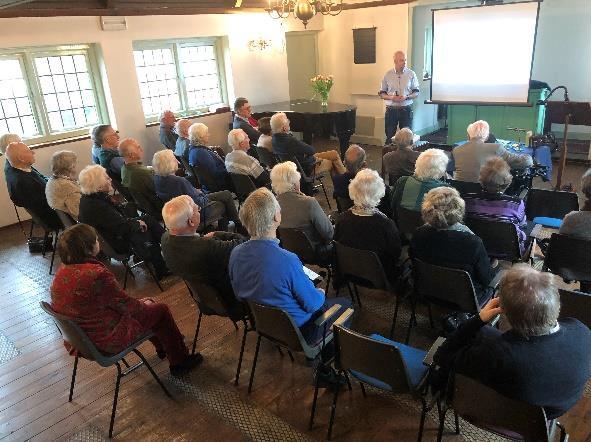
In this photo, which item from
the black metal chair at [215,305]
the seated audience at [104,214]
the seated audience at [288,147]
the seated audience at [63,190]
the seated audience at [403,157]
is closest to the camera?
the black metal chair at [215,305]

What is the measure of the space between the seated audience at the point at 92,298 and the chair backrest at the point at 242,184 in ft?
7.92

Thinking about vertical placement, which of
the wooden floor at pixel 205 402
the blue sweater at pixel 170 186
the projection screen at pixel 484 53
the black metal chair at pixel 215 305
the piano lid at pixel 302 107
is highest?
the projection screen at pixel 484 53

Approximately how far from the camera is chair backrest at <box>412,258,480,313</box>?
2553 millimetres

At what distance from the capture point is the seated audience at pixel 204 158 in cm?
516

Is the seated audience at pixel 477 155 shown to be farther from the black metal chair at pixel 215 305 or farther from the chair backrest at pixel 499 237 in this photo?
the black metal chair at pixel 215 305

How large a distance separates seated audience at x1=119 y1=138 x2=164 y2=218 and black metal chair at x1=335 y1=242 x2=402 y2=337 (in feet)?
7.22

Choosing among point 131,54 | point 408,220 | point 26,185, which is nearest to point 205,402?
point 408,220

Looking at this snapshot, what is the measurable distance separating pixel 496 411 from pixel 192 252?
1807mm

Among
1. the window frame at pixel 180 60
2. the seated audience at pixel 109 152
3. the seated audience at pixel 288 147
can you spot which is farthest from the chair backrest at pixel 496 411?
the window frame at pixel 180 60

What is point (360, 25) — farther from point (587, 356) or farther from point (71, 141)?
point (587, 356)

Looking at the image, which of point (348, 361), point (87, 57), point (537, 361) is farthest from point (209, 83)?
point (537, 361)

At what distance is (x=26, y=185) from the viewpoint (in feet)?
15.1

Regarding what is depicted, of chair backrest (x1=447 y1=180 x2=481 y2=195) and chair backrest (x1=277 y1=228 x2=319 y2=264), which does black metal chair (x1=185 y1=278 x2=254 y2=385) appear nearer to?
chair backrest (x1=277 y1=228 x2=319 y2=264)

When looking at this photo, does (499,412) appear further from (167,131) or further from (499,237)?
(167,131)
